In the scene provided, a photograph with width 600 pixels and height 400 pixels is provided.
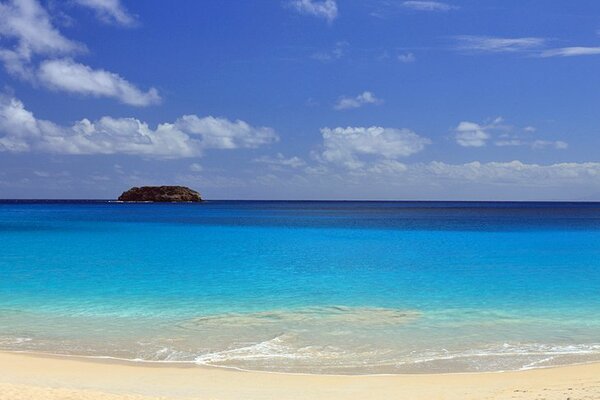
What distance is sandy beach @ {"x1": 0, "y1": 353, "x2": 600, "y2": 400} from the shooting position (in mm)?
9602

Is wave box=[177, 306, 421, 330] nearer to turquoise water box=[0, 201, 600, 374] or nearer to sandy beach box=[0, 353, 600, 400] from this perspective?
turquoise water box=[0, 201, 600, 374]

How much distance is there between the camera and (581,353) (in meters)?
12.6

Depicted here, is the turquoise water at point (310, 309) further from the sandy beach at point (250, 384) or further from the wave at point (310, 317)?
the sandy beach at point (250, 384)

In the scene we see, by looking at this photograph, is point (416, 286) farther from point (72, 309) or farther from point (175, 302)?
point (72, 309)

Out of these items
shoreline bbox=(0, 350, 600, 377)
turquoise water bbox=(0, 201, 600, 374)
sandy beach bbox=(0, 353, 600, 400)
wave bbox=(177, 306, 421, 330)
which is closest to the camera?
sandy beach bbox=(0, 353, 600, 400)

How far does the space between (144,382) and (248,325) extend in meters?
5.10

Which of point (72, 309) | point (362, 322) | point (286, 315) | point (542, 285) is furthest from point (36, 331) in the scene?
point (542, 285)

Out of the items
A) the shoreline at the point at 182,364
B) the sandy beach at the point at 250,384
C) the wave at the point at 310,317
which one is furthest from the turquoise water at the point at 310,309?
the sandy beach at the point at 250,384

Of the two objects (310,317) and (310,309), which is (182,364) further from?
(310,309)

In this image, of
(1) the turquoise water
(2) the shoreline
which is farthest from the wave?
(2) the shoreline

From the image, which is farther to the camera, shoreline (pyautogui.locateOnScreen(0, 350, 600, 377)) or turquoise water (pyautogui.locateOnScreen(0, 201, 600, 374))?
turquoise water (pyautogui.locateOnScreen(0, 201, 600, 374))

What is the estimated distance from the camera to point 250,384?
10.5m

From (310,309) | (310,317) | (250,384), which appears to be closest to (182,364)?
(250,384)

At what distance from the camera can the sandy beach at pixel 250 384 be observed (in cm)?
960
